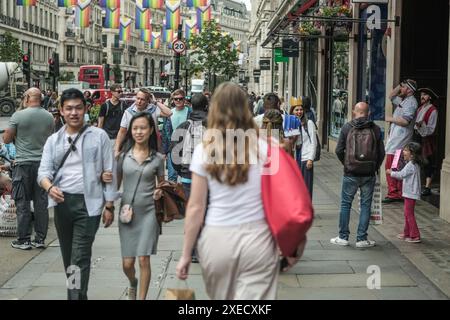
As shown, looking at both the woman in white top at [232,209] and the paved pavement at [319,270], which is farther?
the paved pavement at [319,270]

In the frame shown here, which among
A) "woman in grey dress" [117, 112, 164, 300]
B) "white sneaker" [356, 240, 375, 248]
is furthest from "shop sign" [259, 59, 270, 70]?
"woman in grey dress" [117, 112, 164, 300]

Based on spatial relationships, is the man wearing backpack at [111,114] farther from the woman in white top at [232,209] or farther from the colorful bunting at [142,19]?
the colorful bunting at [142,19]

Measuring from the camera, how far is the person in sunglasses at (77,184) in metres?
6.09

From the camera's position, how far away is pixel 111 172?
6238 millimetres

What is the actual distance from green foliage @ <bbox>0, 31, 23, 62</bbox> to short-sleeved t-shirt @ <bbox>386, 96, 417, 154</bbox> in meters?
49.5

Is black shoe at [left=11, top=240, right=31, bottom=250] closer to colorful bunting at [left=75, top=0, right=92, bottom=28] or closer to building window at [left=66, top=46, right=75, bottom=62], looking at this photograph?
colorful bunting at [left=75, top=0, right=92, bottom=28]

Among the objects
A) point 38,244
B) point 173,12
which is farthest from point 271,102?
point 173,12

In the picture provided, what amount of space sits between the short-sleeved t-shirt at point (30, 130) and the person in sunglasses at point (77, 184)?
2.85m

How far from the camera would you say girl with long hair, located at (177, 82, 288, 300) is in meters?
4.23

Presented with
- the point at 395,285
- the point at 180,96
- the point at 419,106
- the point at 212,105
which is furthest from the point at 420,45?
the point at 212,105

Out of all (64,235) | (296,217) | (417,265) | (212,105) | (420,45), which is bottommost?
(417,265)

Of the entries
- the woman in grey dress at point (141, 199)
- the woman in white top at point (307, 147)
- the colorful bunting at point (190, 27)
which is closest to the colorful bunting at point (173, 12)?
the colorful bunting at point (190, 27)
